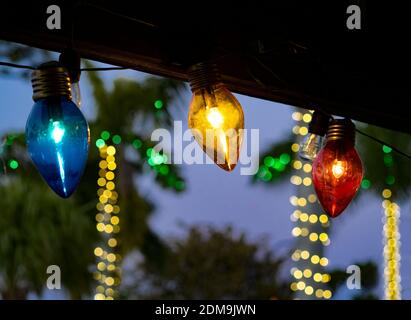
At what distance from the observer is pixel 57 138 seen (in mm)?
1768

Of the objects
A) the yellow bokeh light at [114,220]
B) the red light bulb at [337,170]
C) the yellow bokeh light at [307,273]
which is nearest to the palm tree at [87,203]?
the yellow bokeh light at [114,220]

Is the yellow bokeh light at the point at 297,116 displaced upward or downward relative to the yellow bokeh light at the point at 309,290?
upward

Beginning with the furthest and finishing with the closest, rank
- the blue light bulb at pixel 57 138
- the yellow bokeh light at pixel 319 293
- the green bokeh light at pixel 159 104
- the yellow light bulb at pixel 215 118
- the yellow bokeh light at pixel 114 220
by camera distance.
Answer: the green bokeh light at pixel 159 104 → the yellow bokeh light at pixel 114 220 → the yellow bokeh light at pixel 319 293 → the yellow light bulb at pixel 215 118 → the blue light bulb at pixel 57 138

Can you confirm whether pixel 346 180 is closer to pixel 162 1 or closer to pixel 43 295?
pixel 162 1

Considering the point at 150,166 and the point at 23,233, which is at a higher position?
the point at 150,166

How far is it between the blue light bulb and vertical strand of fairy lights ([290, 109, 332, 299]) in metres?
5.51

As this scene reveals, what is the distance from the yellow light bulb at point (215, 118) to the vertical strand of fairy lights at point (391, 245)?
777 cm

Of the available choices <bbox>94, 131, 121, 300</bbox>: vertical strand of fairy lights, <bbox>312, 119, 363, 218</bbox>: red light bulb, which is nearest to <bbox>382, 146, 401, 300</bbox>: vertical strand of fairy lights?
<bbox>94, 131, 121, 300</bbox>: vertical strand of fairy lights

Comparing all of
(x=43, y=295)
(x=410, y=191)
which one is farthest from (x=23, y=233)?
(x=410, y=191)

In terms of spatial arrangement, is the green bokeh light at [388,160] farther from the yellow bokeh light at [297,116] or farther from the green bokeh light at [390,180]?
the yellow bokeh light at [297,116]

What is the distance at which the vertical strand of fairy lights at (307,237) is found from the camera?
721cm

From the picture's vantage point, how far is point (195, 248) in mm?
19641

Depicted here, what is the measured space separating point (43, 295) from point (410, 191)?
536 centimetres

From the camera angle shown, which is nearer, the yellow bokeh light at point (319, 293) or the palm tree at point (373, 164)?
the yellow bokeh light at point (319, 293)
